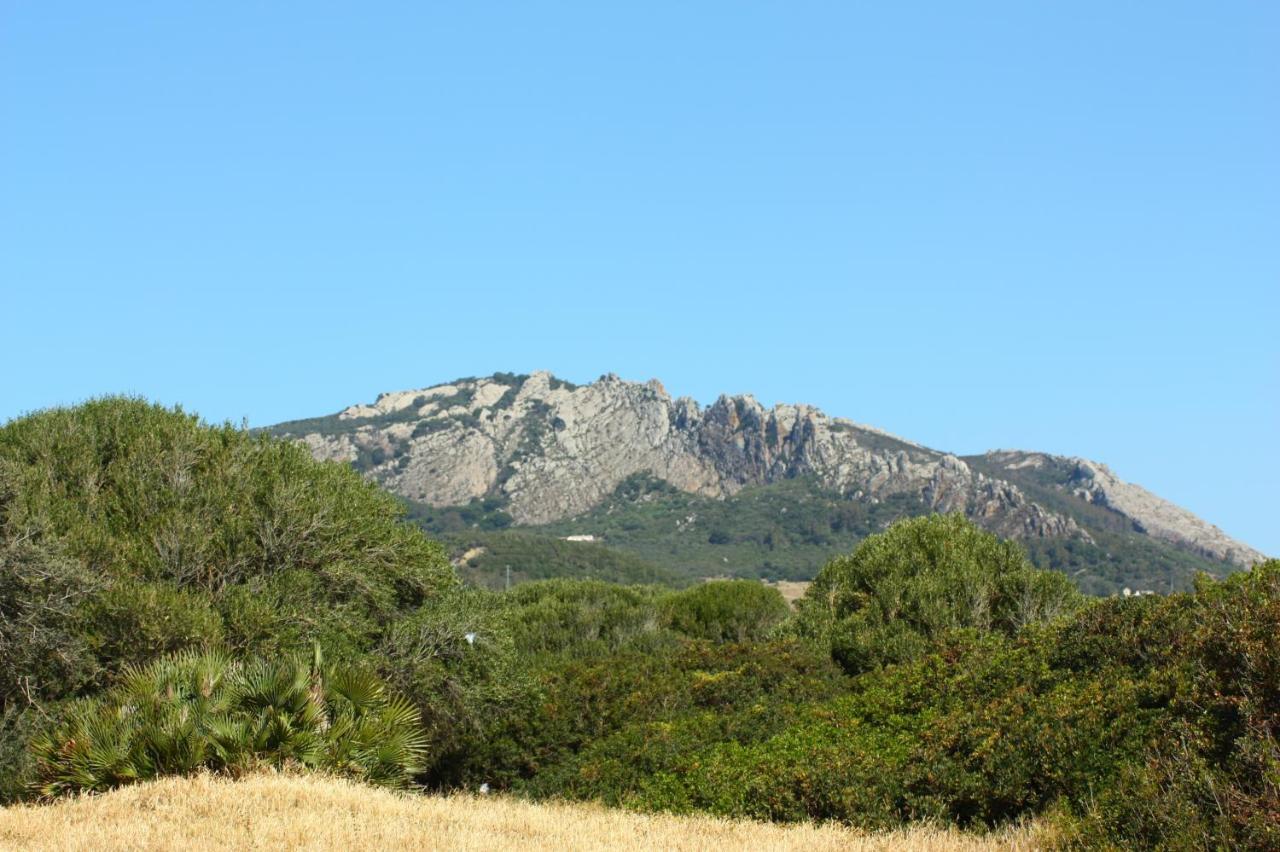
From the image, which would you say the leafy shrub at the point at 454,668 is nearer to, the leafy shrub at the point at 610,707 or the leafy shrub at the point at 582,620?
the leafy shrub at the point at 610,707

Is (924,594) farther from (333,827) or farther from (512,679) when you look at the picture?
(333,827)

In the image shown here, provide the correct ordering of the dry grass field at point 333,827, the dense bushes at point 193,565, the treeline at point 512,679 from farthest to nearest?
1. the dense bushes at point 193,565
2. the treeline at point 512,679
3. the dry grass field at point 333,827

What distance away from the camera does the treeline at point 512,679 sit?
750 inches

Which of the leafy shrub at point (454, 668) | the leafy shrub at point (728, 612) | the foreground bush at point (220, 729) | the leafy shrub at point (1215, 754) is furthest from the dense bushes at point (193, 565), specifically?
the leafy shrub at point (728, 612)

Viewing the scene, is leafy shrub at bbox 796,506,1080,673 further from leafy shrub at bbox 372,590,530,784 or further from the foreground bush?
the foreground bush

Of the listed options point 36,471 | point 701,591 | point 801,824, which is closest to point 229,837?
point 801,824

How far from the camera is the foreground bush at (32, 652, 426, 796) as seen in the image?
758 inches

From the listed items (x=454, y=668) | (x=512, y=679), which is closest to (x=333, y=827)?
(x=454, y=668)

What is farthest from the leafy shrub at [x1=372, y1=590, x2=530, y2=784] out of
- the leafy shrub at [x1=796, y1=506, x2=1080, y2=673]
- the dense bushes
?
the leafy shrub at [x1=796, y1=506, x2=1080, y2=673]

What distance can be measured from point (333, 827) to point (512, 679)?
57.5ft

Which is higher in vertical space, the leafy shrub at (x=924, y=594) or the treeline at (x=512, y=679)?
the leafy shrub at (x=924, y=594)

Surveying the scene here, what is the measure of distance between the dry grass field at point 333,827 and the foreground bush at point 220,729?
841 mm

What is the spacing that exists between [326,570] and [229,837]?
15042mm

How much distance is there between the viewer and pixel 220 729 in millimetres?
19469
